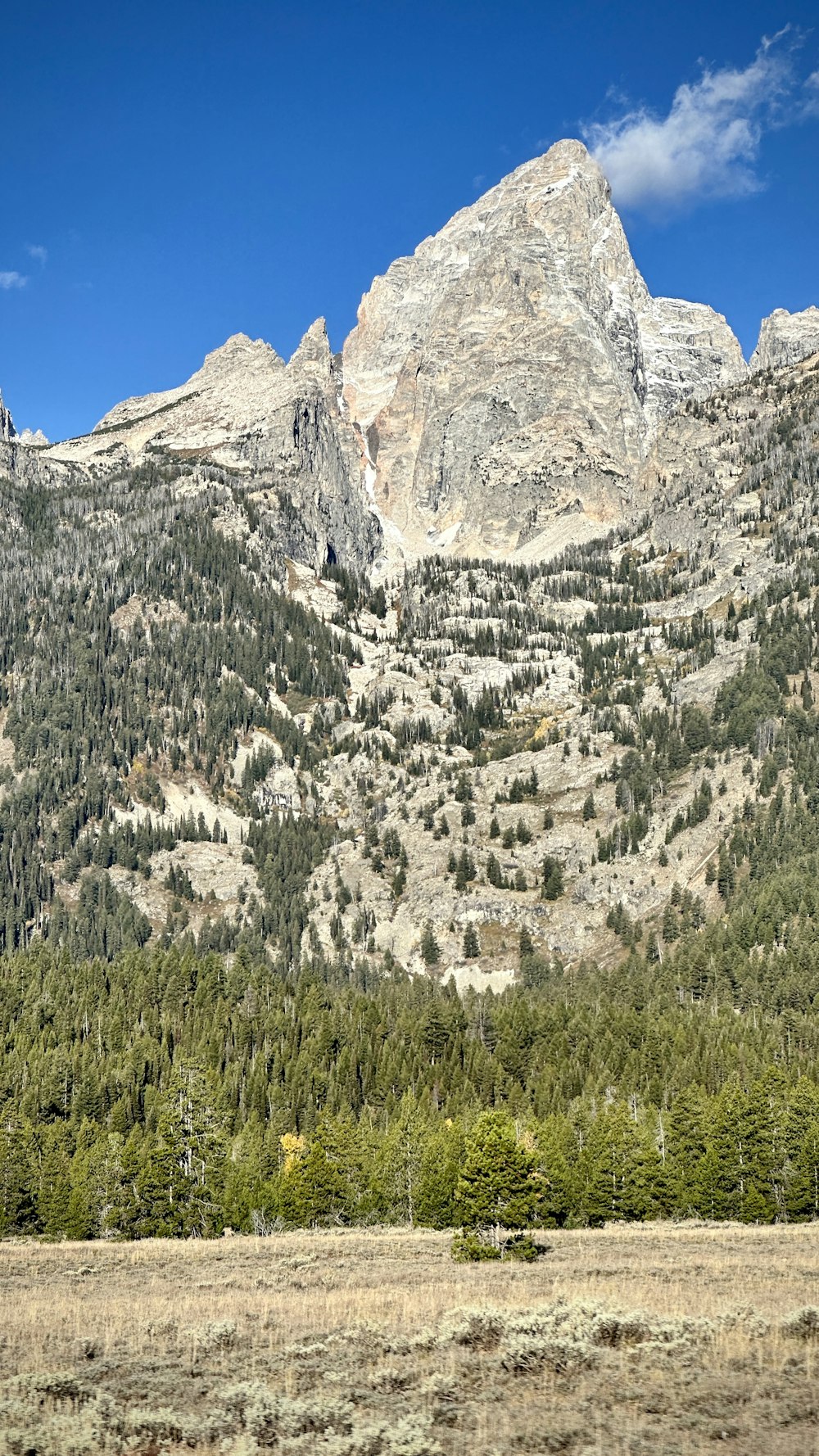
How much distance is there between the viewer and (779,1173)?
84.9 meters

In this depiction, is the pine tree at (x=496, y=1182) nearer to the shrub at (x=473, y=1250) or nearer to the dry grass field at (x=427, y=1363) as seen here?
the shrub at (x=473, y=1250)

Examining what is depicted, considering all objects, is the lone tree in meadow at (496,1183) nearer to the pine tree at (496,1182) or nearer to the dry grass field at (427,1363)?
the pine tree at (496,1182)

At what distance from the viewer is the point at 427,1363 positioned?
30984 millimetres

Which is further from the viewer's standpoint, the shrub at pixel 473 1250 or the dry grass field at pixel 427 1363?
the shrub at pixel 473 1250

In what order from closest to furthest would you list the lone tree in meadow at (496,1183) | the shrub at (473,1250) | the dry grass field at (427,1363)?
1. the dry grass field at (427,1363)
2. the shrub at (473,1250)
3. the lone tree in meadow at (496,1183)

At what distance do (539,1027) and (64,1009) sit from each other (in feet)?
199

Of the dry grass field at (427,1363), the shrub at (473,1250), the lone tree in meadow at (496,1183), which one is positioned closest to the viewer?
the dry grass field at (427,1363)

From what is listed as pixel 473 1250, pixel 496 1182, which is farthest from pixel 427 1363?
pixel 496 1182

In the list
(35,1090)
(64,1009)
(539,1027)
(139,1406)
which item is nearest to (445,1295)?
(139,1406)

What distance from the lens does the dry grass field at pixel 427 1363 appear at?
973 inches

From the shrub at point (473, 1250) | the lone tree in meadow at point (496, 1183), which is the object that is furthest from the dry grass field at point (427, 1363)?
the lone tree in meadow at point (496, 1183)

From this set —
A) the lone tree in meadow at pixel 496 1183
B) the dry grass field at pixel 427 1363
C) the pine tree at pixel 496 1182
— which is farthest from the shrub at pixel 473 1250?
the dry grass field at pixel 427 1363

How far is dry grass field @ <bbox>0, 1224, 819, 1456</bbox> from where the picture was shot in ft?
81.0

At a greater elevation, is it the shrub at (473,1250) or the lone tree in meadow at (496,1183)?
the lone tree in meadow at (496,1183)
